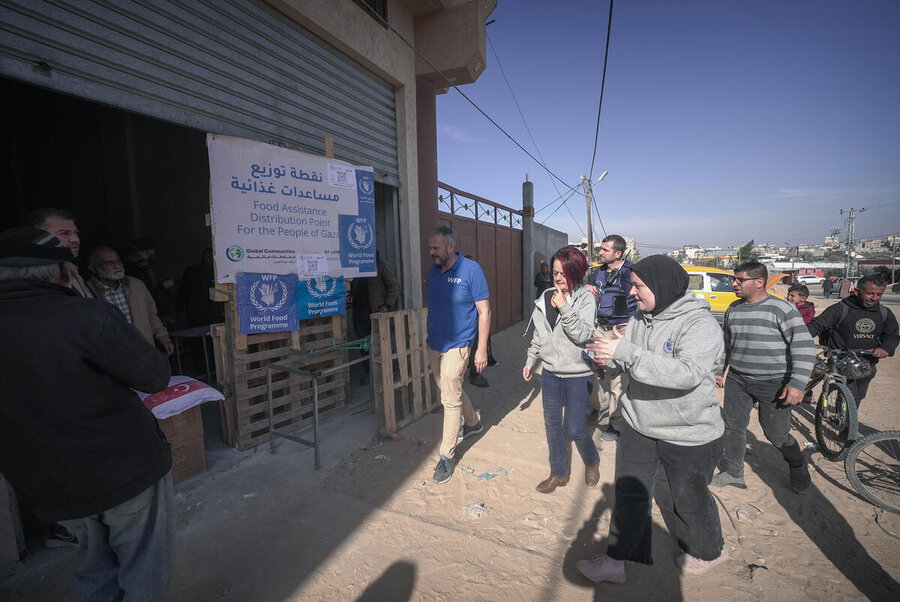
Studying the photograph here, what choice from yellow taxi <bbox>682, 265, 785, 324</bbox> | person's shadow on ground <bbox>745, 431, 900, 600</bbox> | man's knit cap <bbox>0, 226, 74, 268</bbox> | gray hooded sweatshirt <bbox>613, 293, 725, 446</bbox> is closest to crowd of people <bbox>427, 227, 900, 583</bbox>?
gray hooded sweatshirt <bbox>613, 293, 725, 446</bbox>

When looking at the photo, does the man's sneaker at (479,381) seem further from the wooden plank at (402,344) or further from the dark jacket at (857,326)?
the dark jacket at (857,326)

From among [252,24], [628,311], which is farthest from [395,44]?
[628,311]

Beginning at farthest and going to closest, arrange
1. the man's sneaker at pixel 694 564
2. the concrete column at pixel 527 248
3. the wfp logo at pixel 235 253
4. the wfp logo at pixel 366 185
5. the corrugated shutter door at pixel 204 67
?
1. the concrete column at pixel 527 248
2. the wfp logo at pixel 366 185
3. the wfp logo at pixel 235 253
4. the corrugated shutter door at pixel 204 67
5. the man's sneaker at pixel 694 564

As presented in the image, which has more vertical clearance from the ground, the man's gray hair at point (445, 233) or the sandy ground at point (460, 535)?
the man's gray hair at point (445, 233)

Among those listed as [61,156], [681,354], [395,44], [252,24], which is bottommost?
[681,354]

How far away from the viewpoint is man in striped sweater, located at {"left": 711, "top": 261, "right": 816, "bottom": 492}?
290 cm

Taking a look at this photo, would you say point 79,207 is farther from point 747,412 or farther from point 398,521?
point 747,412

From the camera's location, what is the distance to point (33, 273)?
138 centimetres

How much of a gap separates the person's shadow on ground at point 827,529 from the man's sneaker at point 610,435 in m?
1.14

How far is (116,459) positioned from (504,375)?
5.69m

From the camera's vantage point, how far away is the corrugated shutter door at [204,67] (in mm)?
2455

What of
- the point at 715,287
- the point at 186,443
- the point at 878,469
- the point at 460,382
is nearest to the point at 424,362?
the point at 460,382

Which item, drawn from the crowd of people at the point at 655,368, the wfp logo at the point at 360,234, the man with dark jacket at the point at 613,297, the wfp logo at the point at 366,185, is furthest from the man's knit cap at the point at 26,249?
the man with dark jacket at the point at 613,297

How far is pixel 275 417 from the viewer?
3984mm
